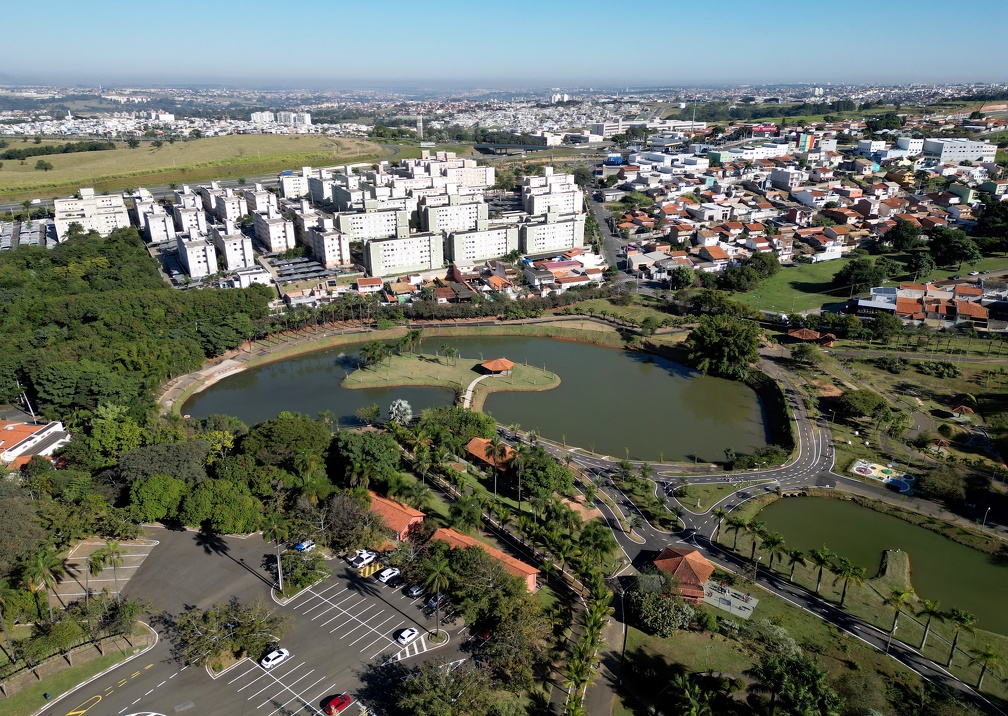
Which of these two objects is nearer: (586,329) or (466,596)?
(466,596)

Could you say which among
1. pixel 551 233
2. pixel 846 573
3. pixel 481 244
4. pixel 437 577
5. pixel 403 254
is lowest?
pixel 846 573

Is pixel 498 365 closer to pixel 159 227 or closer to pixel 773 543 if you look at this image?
pixel 773 543

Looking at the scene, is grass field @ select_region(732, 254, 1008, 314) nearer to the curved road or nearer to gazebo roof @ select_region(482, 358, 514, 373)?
the curved road

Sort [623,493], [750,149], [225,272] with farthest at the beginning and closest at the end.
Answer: [750,149]
[225,272]
[623,493]

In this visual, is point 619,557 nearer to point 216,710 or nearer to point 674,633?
point 674,633

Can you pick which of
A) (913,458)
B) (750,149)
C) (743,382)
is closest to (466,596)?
(913,458)

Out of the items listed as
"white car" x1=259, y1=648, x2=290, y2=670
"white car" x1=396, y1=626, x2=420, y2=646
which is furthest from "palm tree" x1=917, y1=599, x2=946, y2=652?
"white car" x1=259, y1=648, x2=290, y2=670

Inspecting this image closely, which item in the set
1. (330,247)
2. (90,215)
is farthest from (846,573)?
(90,215)
